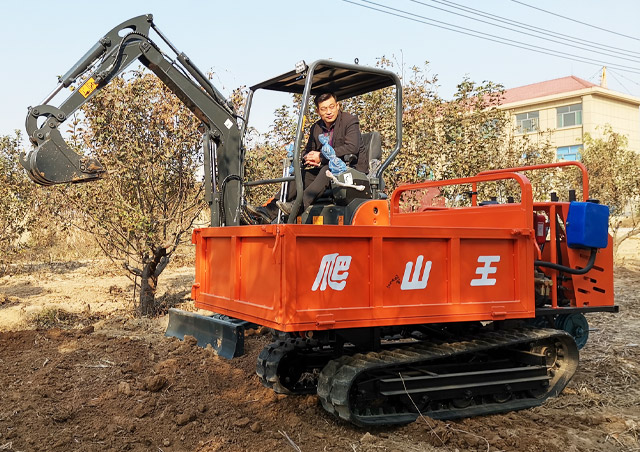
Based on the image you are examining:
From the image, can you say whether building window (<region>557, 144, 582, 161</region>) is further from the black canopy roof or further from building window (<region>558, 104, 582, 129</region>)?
the black canopy roof

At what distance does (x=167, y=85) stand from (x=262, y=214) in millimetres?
1549

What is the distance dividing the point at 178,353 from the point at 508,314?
3269 millimetres

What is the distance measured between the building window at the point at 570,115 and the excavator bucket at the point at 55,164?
34375 millimetres

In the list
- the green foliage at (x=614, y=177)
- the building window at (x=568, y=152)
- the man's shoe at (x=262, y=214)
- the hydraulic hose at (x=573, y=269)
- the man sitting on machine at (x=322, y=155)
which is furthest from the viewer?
the building window at (x=568, y=152)

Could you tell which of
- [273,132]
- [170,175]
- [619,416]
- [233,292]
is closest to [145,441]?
[233,292]

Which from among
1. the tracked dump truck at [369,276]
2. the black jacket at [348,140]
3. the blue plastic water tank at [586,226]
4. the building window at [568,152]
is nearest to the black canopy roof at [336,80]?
the tracked dump truck at [369,276]

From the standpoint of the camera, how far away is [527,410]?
16.3 ft

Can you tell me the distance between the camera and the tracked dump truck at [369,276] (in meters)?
4.14

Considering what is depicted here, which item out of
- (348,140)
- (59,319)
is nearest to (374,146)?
(348,140)

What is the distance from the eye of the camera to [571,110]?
35.1 m

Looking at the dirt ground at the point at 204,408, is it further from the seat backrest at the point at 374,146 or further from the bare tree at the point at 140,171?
the seat backrest at the point at 374,146

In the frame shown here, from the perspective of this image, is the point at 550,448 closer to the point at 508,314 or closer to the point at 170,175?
the point at 508,314

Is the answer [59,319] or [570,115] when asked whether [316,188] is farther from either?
[570,115]

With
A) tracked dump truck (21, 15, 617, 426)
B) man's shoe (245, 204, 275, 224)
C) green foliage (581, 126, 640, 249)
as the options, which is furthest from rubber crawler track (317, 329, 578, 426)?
green foliage (581, 126, 640, 249)
